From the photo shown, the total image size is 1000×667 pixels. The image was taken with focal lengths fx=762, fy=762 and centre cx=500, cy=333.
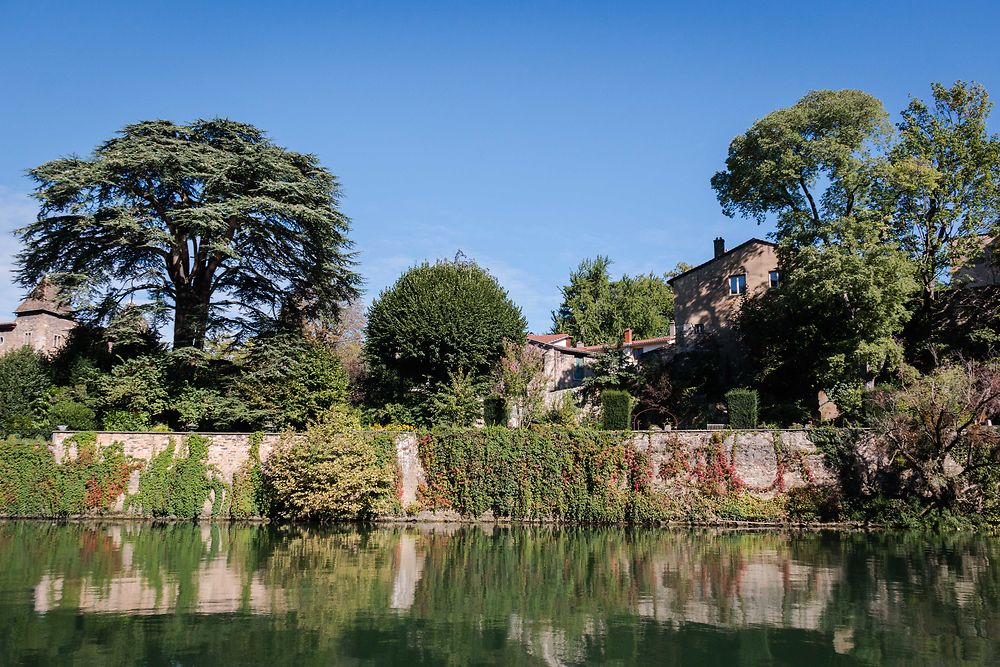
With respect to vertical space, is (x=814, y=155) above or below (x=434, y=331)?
above

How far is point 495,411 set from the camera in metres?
31.8

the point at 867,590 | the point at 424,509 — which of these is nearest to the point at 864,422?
the point at 867,590

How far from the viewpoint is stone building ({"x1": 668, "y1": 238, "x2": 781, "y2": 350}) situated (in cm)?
3547

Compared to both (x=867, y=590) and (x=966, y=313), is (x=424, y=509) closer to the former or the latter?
(x=867, y=590)

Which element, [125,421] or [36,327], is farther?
[36,327]

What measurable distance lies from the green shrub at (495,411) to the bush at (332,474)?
6249mm

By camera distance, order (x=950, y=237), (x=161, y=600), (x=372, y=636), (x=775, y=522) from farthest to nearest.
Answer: (x=950, y=237) < (x=775, y=522) < (x=161, y=600) < (x=372, y=636)

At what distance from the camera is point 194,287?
32.2 meters

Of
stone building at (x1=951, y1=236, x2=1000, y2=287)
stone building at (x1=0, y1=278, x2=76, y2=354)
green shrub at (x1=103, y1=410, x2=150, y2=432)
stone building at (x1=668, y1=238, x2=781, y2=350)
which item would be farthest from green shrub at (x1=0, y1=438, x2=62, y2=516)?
stone building at (x1=951, y1=236, x2=1000, y2=287)

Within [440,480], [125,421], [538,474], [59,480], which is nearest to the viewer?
[538,474]

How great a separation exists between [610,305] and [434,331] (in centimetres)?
2692

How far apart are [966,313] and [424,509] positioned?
22170 mm

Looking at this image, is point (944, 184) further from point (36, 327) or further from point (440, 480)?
point (36, 327)

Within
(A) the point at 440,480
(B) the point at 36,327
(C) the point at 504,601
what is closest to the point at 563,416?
(A) the point at 440,480
